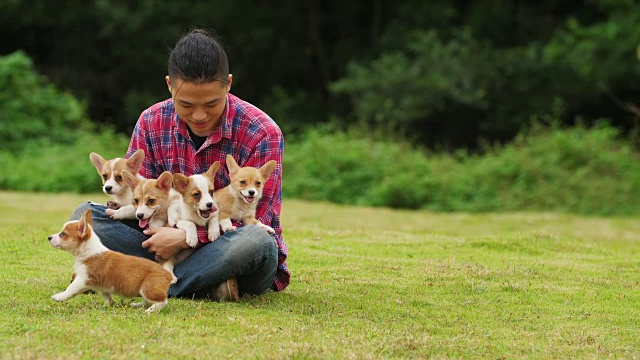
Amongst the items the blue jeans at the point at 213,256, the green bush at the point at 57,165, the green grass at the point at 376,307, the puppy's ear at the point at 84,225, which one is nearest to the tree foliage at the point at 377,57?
the green bush at the point at 57,165

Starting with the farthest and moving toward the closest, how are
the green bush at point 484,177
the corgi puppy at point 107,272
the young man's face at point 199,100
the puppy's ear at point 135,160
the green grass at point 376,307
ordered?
the green bush at point 484,177 → the puppy's ear at point 135,160 → the young man's face at point 199,100 → the corgi puppy at point 107,272 → the green grass at point 376,307

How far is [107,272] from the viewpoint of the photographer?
5215 mm

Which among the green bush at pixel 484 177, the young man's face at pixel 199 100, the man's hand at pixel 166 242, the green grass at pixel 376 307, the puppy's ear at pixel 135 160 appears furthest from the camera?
the green bush at pixel 484 177

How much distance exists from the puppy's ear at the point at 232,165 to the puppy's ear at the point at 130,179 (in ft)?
1.82

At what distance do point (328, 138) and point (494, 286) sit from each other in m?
10.4

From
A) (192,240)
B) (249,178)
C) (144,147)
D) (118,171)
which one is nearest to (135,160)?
(118,171)

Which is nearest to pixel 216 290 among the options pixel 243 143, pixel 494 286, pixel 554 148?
pixel 243 143

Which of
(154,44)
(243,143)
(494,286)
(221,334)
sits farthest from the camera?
(154,44)

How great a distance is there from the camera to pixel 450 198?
51.9 feet

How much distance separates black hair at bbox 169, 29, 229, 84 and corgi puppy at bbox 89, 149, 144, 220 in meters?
0.66

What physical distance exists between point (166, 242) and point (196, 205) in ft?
1.00

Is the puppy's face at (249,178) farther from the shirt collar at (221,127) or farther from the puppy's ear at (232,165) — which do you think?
the shirt collar at (221,127)

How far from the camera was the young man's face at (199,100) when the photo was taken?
5.36m

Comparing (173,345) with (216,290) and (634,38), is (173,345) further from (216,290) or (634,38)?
(634,38)
